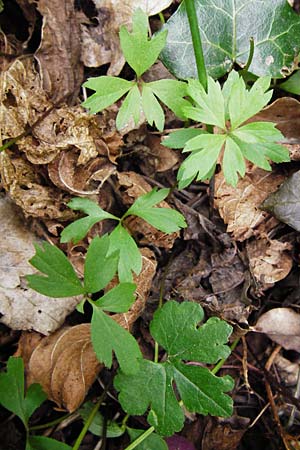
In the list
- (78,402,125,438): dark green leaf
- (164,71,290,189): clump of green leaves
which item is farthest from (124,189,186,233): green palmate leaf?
(78,402,125,438): dark green leaf

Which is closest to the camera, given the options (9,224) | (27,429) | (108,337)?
(108,337)

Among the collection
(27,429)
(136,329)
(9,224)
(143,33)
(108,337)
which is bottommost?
(27,429)

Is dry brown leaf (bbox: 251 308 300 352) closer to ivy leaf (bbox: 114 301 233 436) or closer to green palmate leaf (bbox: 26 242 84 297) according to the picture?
ivy leaf (bbox: 114 301 233 436)

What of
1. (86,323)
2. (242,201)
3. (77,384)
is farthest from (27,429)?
(242,201)

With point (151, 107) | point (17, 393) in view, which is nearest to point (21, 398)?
point (17, 393)

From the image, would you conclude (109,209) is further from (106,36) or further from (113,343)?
(106,36)

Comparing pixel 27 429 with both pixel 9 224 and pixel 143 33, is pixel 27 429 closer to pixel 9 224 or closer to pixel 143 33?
pixel 9 224

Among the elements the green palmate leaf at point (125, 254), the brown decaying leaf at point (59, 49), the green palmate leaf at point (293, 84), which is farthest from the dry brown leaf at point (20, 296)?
the green palmate leaf at point (293, 84)
